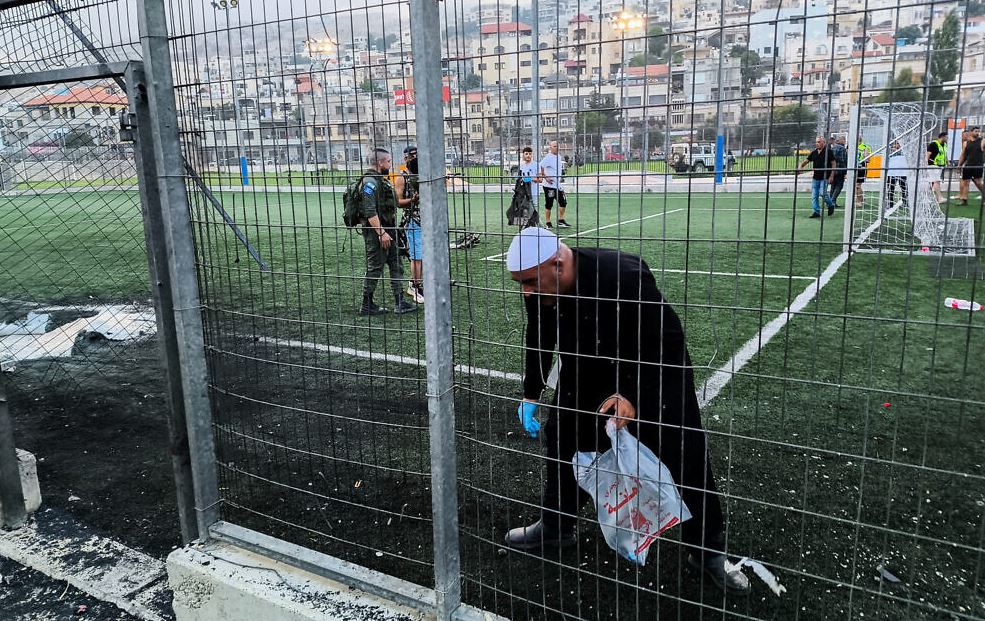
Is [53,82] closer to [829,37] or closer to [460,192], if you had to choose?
[460,192]

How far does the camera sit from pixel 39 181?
222 inches

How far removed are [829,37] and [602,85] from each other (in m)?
0.63

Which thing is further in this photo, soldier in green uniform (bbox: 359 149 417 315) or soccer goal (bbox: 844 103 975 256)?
soldier in green uniform (bbox: 359 149 417 315)

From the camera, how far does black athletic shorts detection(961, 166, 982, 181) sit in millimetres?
1654

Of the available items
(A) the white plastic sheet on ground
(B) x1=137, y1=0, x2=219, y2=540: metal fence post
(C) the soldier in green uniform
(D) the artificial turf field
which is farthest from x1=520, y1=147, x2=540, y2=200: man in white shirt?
(A) the white plastic sheet on ground

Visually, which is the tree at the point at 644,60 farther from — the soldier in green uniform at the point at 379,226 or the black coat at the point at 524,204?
the soldier in green uniform at the point at 379,226

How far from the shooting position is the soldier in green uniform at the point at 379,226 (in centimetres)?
290

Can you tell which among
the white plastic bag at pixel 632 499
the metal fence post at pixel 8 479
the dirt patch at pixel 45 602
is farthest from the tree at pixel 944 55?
the metal fence post at pixel 8 479

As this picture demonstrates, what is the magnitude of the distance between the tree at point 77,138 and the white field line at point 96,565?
8.44 feet

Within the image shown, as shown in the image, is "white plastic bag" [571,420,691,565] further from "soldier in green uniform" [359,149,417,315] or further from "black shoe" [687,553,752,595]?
"soldier in green uniform" [359,149,417,315]

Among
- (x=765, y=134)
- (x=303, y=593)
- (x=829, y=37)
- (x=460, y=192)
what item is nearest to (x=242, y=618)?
(x=303, y=593)

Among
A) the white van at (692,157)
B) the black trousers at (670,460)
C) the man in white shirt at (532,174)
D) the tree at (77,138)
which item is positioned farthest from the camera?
the tree at (77,138)

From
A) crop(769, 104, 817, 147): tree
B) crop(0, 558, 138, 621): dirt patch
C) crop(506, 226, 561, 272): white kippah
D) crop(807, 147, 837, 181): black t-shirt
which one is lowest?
crop(0, 558, 138, 621): dirt patch

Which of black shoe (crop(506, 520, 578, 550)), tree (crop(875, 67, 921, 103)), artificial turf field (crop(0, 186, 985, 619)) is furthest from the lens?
black shoe (crop(506, 520, 578, 550))
